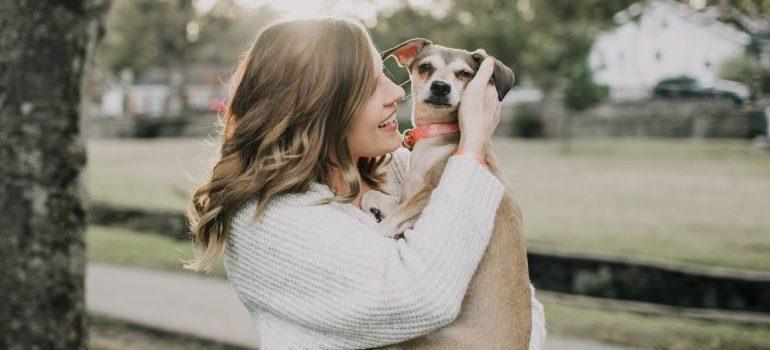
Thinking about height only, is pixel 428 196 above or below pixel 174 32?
A: above

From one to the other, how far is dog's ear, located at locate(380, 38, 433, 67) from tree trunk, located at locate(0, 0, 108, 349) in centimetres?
168

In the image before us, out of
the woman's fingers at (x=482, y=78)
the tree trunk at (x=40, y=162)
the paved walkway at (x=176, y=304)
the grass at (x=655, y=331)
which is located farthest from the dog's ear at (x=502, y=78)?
the grass at (x=655, y=331)

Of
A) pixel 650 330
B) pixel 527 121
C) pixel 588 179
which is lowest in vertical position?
pixel 527 121

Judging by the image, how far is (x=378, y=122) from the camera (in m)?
2.24

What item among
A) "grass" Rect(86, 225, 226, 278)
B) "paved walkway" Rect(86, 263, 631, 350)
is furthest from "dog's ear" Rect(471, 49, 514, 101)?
"grass" Rect(86, 225, 226, 278)

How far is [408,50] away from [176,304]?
509 cm

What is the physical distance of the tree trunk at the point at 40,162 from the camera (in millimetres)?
3557

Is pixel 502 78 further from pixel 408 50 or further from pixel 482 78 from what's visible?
pixel 408 50

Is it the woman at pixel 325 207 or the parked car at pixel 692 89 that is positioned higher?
the woman at pixel 325 207

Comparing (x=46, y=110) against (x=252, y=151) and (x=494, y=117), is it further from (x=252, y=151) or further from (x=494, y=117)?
(x=494, y=117)

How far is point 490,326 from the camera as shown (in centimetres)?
207

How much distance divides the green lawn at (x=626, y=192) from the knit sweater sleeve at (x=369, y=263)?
50 cm

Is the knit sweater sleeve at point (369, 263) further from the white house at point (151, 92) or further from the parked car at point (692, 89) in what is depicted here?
the white house at point (151, 92)

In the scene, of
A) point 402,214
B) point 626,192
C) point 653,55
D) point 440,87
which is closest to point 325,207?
point 402,214
